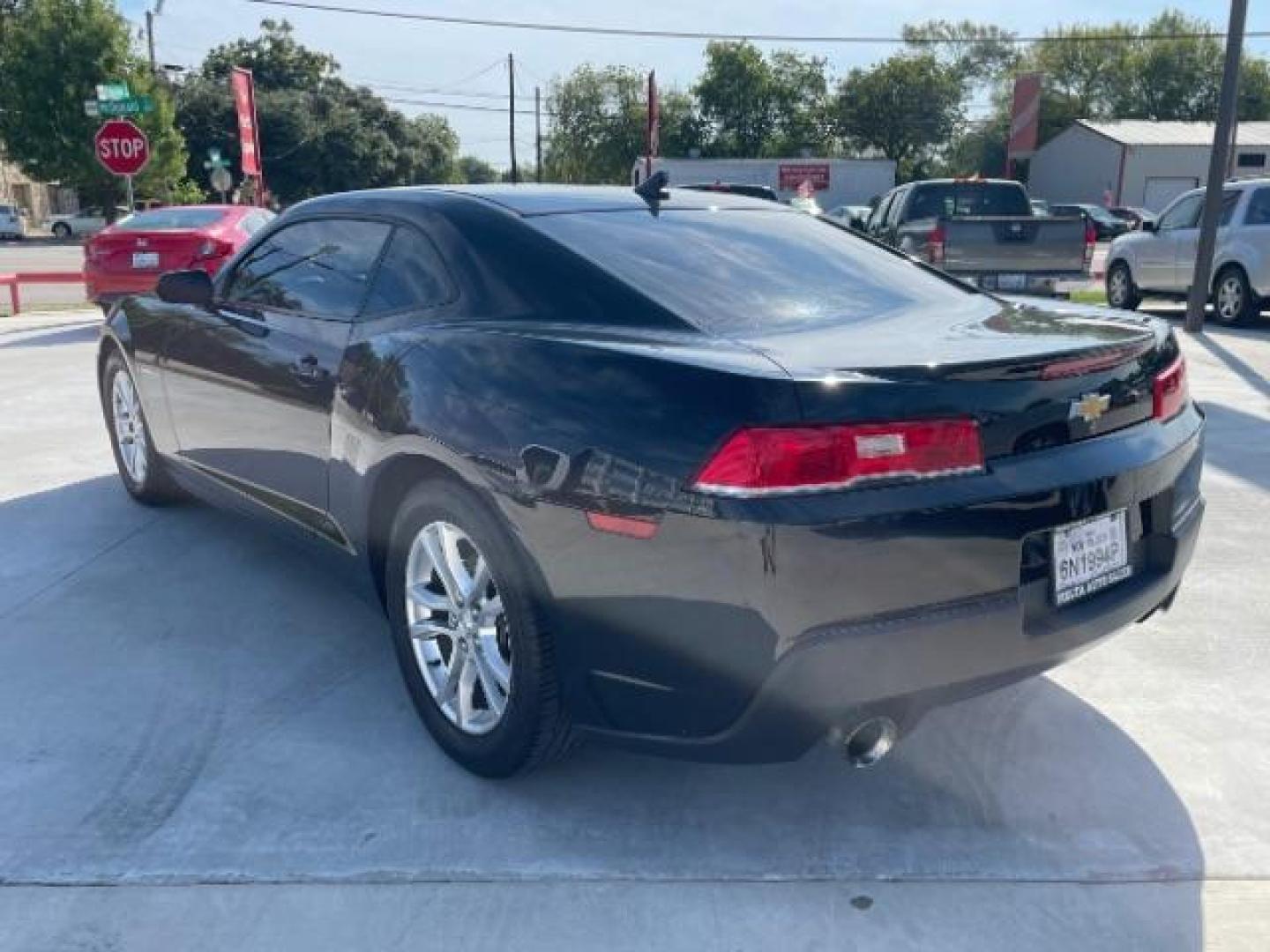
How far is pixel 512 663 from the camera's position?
276cm

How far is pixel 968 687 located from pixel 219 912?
5.61 feet

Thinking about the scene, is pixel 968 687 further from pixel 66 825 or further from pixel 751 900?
pixel 66 825

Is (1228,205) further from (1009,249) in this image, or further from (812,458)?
(812,458)

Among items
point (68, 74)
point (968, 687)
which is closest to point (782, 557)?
point (968, 687)

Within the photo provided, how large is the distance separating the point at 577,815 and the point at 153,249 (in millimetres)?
10247

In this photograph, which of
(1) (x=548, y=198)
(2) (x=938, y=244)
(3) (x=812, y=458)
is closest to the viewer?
(3) (x=812, y=458)

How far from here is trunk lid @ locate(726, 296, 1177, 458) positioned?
7.73ft

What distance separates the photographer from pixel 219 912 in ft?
8.21

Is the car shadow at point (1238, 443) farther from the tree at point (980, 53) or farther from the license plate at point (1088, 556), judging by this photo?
the tree at point (980, 53)

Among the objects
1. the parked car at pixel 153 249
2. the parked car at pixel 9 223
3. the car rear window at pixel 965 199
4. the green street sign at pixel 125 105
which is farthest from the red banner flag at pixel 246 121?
the parked car at pixel 9 223

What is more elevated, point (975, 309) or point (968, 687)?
point (975, 309)

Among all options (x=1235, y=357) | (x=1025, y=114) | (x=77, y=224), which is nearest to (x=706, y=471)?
(x=1235, y=357)

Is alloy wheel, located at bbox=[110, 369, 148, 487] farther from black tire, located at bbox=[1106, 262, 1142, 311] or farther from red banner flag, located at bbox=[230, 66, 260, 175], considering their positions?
red banner flag, located at bbox=[230, 66, 260, 175]

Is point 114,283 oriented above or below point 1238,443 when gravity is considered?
above
